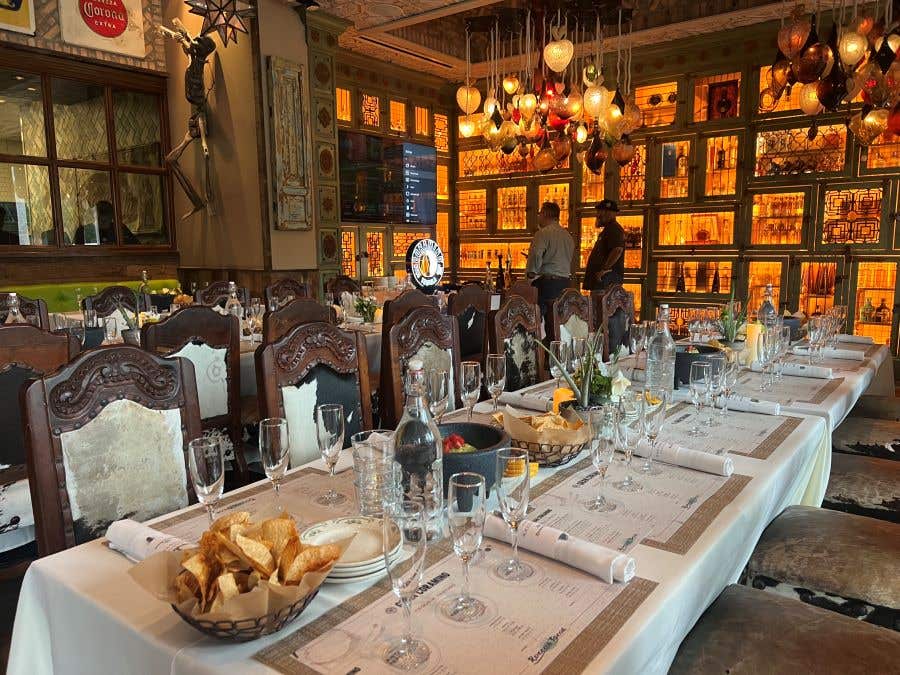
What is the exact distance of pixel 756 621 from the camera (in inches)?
49.8

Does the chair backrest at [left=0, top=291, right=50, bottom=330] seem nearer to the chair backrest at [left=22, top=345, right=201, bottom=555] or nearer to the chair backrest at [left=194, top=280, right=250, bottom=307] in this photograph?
the chair backrest at [left=194, top=280, right=250, bottom=307]

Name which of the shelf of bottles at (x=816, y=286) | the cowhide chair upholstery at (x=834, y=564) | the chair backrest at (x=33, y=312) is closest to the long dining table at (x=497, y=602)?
the cowhide chair upholstery at (x=834, y=564)

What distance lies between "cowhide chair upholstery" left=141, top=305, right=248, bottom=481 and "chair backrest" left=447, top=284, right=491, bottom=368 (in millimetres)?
1409

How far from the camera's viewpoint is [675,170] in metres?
6.88

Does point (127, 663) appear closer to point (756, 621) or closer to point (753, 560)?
point (756, 621)

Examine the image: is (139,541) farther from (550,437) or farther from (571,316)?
(571,316)

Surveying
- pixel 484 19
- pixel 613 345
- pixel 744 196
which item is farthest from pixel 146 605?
pixel 744 196

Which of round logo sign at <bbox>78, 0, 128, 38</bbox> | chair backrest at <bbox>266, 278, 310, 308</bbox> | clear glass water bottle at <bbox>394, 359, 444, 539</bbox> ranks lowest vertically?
clear glass water bottle at <bbox>394, 359, 444, 539</bbox>

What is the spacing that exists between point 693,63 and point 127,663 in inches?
285

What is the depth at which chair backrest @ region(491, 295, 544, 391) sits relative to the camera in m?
2.80

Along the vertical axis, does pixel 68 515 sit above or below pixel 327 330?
below

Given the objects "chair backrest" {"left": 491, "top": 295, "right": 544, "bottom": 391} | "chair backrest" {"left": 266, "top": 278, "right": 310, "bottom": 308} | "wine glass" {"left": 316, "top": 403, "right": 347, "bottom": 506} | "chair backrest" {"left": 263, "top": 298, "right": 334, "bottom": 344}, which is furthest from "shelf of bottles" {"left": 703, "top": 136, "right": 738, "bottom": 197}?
"wine glass" {"left": 316, "top": 403, "right": 347, "bottom": 506}

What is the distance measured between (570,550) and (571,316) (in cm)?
236

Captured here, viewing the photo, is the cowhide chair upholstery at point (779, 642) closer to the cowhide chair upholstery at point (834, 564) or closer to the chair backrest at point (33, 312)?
the cowhide chair upholstery at point (834, 564)
